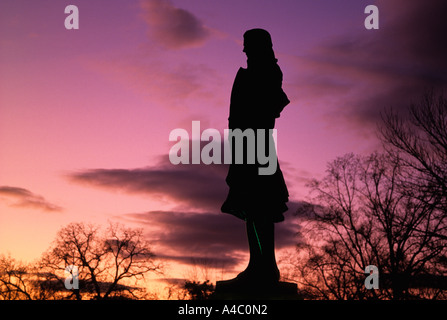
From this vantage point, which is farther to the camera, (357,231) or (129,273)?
(129,273)

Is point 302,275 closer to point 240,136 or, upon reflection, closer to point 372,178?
point 372,178

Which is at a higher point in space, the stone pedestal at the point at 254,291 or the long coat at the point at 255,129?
the long coat at the point at 255,129

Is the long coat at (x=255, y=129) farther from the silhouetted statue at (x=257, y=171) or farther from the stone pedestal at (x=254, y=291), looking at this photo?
the stone pedestal at (x=254, y=291)

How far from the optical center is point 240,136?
7.56m

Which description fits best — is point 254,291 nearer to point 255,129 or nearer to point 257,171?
point 257,171

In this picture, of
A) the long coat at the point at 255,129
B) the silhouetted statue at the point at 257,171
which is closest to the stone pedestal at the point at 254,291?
the silhouetted statue at the point at 257,171

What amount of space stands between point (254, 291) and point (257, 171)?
1.78m

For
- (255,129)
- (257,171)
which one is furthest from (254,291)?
(255,129)

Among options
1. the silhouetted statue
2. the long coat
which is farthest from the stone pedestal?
the long coat

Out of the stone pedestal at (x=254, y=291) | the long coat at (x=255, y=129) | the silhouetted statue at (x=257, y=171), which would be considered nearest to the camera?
the stone pedestal at (x=254, y=291)

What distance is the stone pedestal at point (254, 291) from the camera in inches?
264

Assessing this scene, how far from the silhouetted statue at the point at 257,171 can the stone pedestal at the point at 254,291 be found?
182 mm
